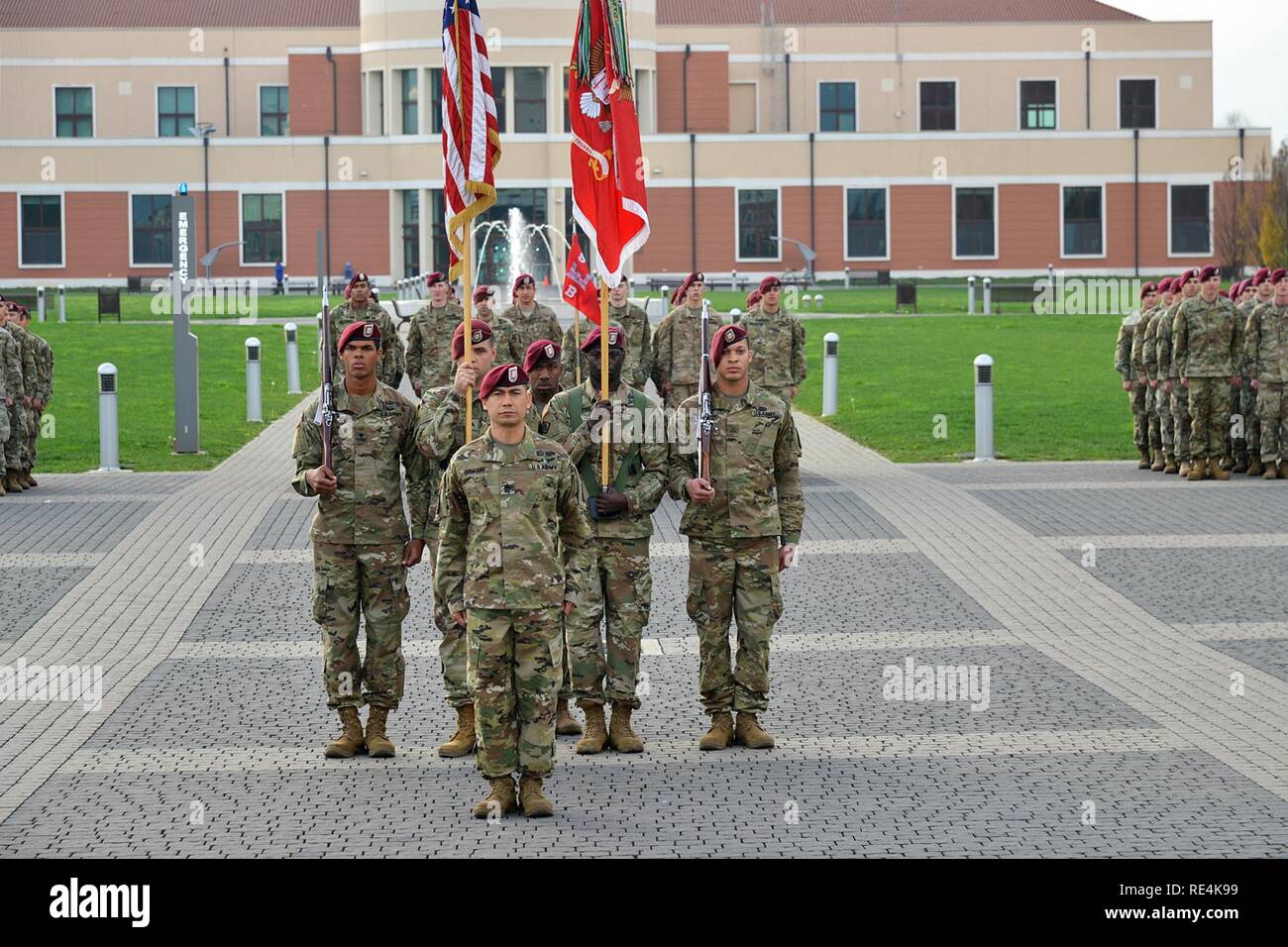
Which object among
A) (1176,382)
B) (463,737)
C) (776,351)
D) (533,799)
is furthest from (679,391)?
(533,799)

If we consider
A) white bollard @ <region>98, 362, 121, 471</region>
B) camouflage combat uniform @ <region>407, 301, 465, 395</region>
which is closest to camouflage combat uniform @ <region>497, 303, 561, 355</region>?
camouflage combat uniform @ <region>407, 301, 465, 395</region>

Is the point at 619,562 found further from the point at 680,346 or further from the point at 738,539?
the point at 680,346

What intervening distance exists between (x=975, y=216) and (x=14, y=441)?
55.4 metres

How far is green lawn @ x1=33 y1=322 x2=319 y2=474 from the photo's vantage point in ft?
76.9

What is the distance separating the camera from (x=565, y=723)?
1061 cm

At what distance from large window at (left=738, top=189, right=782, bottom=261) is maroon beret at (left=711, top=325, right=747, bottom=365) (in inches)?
2403

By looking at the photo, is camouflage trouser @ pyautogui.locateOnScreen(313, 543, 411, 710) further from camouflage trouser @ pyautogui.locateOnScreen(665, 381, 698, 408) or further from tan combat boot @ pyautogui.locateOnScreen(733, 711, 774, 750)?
camouflage trouser @ pyautogui.locateOnScreen(665, 381, 698, 408)

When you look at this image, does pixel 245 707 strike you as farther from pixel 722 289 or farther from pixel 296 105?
pixel 296 105

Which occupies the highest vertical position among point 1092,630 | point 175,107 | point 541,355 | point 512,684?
point 175,107

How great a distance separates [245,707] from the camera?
36.6 feet

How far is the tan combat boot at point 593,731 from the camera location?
10078 mm

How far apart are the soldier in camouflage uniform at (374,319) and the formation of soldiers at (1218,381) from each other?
8126 mm

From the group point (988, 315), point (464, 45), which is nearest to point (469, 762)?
point (464, 45)
